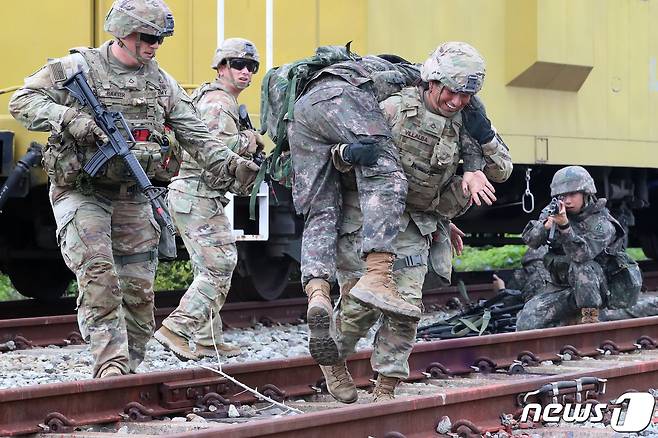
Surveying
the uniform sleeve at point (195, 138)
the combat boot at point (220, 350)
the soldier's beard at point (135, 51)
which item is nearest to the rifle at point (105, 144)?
the soldier's beard at point (135, 51)

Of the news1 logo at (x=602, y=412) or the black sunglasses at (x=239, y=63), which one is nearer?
the news1 logo at (x=602, y=412)

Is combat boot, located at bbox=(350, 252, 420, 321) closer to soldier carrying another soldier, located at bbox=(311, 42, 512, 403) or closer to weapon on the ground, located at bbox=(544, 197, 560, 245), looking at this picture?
soldier carrying another soldier, located at bbox=(311, 42, 512, 403)

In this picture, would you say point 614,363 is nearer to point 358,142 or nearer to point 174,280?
point 358,142

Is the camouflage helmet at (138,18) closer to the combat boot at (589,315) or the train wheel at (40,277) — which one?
the combat boot at (589,315)

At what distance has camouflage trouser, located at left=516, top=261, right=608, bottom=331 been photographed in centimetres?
796

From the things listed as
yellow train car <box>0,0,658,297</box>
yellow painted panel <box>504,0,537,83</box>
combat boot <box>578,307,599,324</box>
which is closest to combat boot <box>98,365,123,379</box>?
yellow train car <box>0,0,658,297</box>

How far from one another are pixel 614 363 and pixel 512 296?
2.34m

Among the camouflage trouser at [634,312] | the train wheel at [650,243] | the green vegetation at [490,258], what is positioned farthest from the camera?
the green vegetation at [490,258]

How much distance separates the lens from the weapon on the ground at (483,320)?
26.6 feet

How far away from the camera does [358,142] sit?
15.9 ft

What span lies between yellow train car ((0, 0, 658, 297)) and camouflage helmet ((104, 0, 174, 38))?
8.75 feet

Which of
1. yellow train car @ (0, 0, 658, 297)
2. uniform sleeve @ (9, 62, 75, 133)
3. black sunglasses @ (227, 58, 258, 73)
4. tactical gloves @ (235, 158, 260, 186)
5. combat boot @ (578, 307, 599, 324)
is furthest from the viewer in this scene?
yellow train car @ (0, 0, 658, 297)

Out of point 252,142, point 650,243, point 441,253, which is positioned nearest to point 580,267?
point 252,142

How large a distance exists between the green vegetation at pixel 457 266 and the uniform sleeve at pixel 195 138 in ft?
21.4
